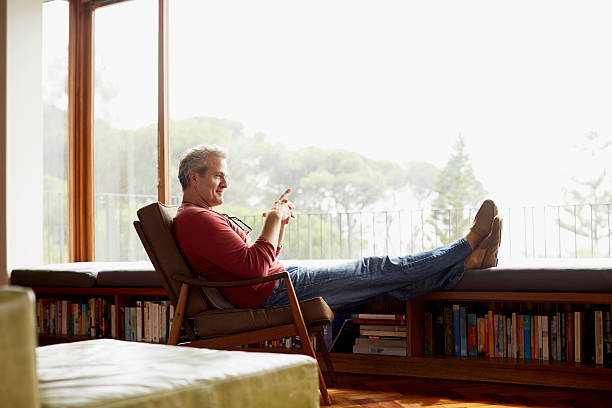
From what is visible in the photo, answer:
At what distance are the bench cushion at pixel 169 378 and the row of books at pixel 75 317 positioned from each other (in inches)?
95.6

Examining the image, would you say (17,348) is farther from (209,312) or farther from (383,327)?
(383,327)

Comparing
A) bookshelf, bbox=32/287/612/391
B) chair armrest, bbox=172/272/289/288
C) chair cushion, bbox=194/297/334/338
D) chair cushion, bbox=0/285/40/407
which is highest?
chair cushion, bbox=0/285/40/407

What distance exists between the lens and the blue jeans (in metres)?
3.00

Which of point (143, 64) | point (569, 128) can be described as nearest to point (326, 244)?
point (569, 128)

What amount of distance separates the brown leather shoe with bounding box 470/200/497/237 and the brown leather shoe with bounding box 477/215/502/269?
17 millimetres

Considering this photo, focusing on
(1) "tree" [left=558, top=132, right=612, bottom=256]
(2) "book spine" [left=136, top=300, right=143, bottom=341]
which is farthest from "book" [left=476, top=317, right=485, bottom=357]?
(1) "tree" [left=558, top=132, right=612, bottom=256]

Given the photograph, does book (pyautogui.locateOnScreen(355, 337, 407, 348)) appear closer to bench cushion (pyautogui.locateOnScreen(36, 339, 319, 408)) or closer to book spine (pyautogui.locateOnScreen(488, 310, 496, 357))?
book spine (pyautogui.locateOnScreen(488, 310, 496, 357))

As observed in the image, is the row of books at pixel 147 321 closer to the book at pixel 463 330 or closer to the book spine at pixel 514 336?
the book at pixel 463 330

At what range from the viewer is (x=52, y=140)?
5.52 metres

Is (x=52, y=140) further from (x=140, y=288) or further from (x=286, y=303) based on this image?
(x=286, y=303)

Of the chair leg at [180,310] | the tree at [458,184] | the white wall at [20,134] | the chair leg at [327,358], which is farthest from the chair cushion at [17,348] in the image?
the tree at [458,184]

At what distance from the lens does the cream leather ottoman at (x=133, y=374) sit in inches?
42.8

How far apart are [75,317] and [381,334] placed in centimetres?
198

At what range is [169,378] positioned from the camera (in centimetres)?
139
